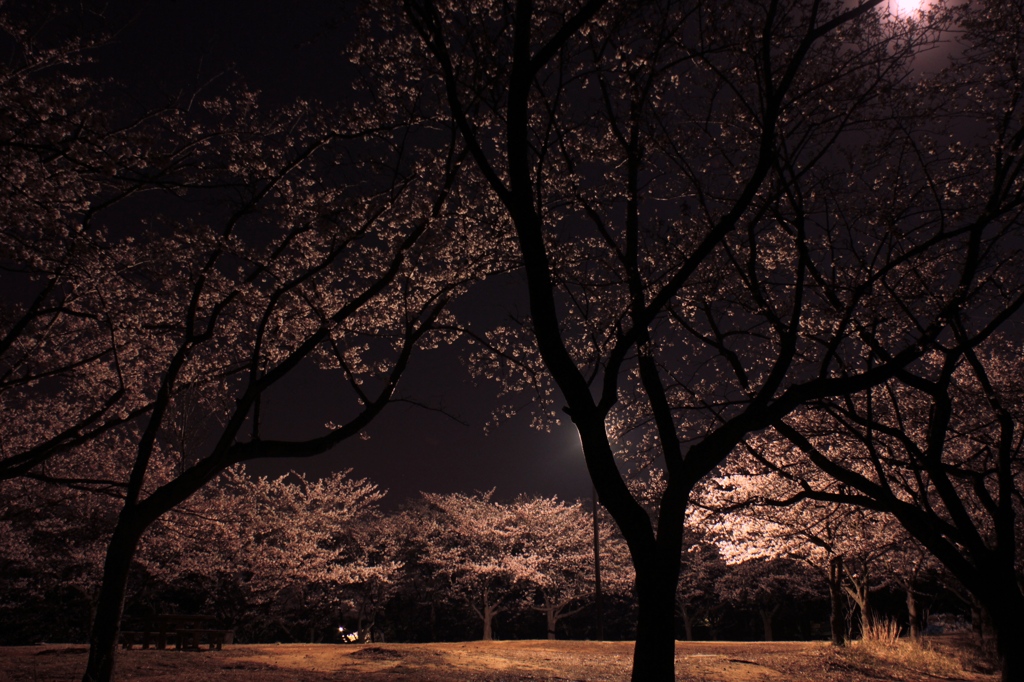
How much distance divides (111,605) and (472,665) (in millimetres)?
10265

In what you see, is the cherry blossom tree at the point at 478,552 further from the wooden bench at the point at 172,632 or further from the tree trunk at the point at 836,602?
the wooden bench at the point at 172,632

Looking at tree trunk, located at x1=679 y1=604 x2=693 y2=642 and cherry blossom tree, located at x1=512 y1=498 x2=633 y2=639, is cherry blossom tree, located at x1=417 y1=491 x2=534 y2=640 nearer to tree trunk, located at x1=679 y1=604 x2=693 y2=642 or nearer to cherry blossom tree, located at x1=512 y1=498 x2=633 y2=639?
cherry blossom tree, located at x1=512 y1=498 x2=633 y2=639

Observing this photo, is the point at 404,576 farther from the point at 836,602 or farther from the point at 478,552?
the point at 836,602

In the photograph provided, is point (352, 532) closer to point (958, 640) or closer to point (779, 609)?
point (779, 609)

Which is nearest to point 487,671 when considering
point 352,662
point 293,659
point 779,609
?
point 352,662

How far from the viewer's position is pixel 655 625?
6047mm

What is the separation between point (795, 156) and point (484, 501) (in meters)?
37.1

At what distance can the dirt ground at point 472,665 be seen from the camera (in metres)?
13.1

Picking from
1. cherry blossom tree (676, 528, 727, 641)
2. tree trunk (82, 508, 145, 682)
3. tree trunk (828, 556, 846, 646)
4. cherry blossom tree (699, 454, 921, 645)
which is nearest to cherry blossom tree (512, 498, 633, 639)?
cherry blossom tree (676, 528, 727, 641)

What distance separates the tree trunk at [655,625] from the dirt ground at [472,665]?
347 inches

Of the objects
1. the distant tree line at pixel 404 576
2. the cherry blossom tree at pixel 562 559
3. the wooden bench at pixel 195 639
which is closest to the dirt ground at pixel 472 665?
the wooden bench at pixel 195 639

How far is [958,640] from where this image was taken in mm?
22656

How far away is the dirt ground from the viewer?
13.1 metres

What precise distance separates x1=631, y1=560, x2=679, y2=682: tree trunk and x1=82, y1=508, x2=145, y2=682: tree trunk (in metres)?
6.81
